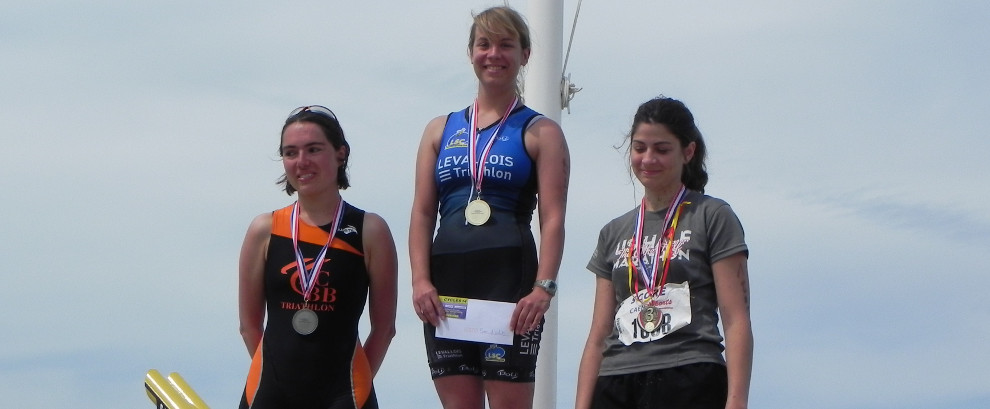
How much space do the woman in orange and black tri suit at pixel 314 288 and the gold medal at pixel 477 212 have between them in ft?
1.18

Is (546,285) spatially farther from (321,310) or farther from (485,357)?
(321,310)

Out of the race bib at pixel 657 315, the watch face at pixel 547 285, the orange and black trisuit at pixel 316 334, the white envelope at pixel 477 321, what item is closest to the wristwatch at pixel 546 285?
the watch face at pixel 547 285

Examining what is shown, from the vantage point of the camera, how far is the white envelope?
518cm

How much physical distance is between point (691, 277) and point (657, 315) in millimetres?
172

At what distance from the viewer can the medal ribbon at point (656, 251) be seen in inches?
192

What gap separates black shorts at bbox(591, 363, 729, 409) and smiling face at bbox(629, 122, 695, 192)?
0.70m

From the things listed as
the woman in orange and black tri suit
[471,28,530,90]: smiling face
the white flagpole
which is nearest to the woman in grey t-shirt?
[471,28,530,90]: smiling face

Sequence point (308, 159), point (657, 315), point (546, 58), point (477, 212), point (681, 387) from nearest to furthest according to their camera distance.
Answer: point (681, 387) → point (657, 315) → point (477, 212) → point (308, 159) → point (546, 58)

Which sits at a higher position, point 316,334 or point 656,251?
point 656,251

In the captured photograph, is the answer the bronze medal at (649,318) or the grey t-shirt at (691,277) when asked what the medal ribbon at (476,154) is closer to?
the grey t-shirt at (691,277)

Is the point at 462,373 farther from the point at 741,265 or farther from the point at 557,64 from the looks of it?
the point at 557,64

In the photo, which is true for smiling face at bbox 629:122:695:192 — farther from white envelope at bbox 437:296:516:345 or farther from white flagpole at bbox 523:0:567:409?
white flagpole at bbox 523:0:567:409

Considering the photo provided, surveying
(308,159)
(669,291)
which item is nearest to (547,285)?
(669,291)

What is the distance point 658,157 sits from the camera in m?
5.05
